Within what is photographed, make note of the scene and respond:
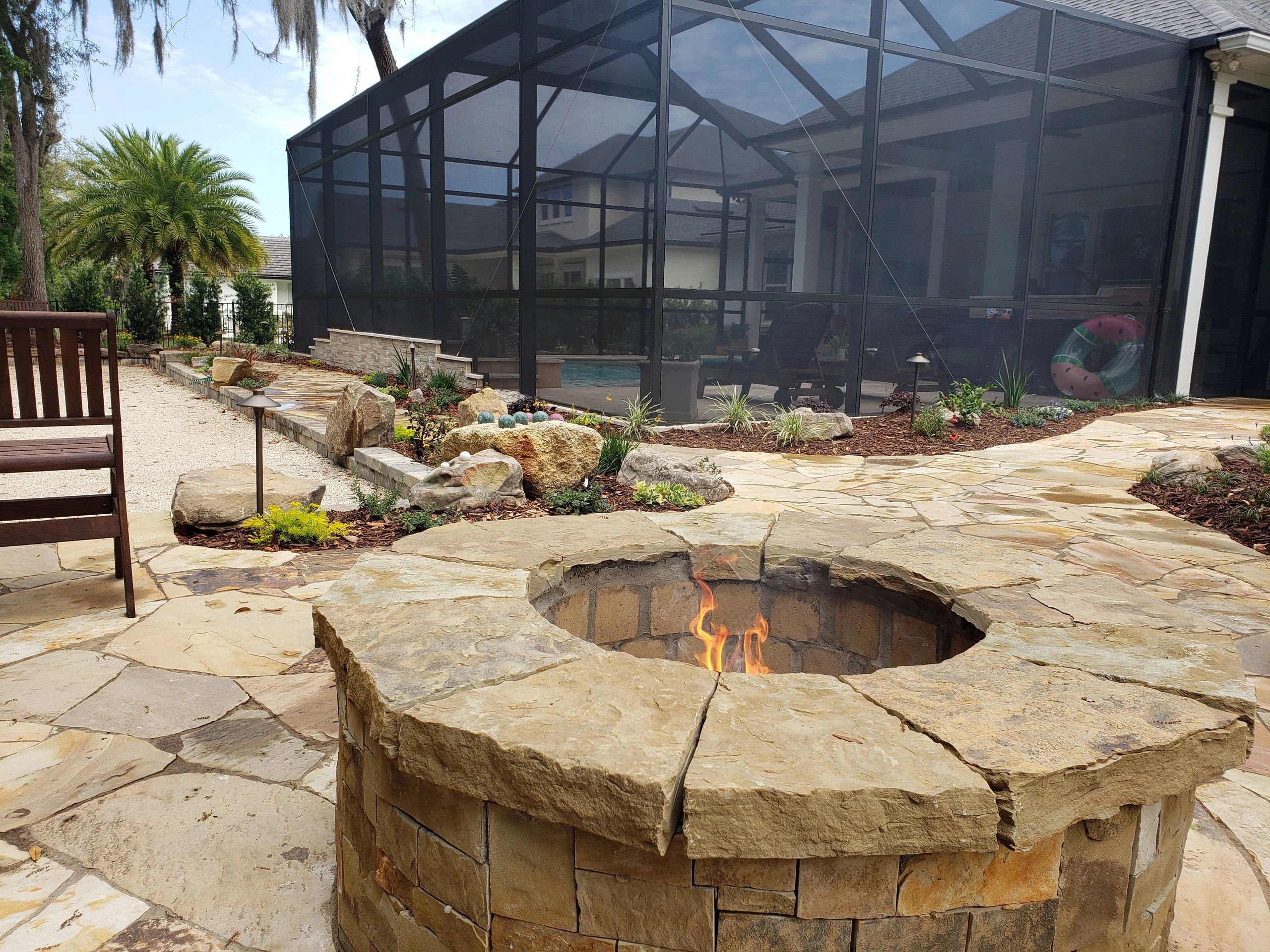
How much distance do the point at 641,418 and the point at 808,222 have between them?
2.66 meters

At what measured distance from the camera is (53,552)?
13.9 ft

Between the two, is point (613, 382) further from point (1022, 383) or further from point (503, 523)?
point (503, 523)

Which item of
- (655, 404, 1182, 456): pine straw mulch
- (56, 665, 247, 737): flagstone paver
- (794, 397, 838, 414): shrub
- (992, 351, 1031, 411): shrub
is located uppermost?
(992, 351, 1031, 411): shrub

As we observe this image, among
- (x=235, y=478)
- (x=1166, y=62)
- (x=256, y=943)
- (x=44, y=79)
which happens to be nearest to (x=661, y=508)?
(x=235, y=478)

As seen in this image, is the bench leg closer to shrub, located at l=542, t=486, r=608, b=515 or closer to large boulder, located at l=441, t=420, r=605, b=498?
shrub, located at l=542, t=486, r=608, b=515

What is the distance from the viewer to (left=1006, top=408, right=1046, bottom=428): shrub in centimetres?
888

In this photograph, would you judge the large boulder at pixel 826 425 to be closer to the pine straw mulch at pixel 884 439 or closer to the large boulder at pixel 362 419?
the pine straw mulch at pixel 884 439

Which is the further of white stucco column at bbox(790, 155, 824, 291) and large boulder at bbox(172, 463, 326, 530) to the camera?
white stucco column at bbox(790, 155, 824, 291)

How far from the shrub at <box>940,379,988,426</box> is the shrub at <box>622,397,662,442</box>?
3.01 metres

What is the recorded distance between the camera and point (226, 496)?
4.62 meters

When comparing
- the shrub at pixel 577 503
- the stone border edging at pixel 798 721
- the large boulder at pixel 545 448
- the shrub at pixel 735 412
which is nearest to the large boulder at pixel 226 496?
the large boulder at pixel 545 448

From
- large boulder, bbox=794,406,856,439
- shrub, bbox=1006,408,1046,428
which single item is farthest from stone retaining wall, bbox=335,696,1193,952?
shrub, bbox=1006,408,1046,428

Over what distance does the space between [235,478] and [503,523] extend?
2676mm

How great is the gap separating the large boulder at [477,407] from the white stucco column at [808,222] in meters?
3.10
